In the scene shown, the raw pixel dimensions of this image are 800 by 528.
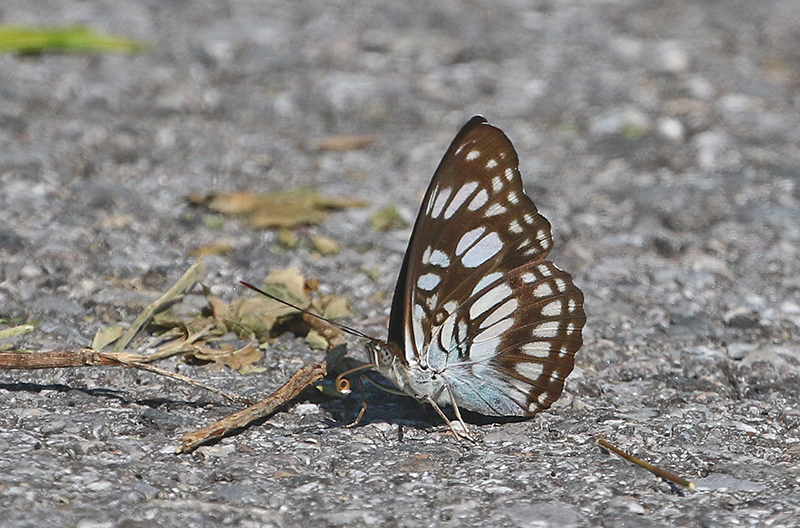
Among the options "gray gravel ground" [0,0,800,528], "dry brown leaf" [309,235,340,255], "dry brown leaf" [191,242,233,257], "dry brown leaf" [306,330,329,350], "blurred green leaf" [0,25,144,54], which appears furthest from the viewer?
"blurred green leaf" [0,25,144,54]

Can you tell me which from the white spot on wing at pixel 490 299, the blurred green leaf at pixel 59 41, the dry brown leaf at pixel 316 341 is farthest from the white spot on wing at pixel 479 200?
the blurred green leaf at pixel 59 41

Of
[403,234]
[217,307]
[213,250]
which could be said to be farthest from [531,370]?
[213,250]

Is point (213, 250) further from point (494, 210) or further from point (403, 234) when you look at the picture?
point (494, 210)

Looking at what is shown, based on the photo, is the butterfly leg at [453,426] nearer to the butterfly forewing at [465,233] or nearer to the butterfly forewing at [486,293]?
the butterfly forewing at [486,293]

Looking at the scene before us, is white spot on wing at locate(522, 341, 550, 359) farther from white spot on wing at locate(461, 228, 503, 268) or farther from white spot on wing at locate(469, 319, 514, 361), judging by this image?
white spot on wing at locate(461, 228, 503, 268)

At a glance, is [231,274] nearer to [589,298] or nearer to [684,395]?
[589,298]

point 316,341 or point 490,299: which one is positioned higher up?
point 490,299

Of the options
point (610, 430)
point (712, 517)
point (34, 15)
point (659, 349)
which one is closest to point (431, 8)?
point (34, 15)

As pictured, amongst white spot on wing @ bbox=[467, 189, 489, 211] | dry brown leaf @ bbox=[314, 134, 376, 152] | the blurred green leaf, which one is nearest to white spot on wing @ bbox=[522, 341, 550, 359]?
white spot on wing @ bbox=[467, 189, 489, 211]
